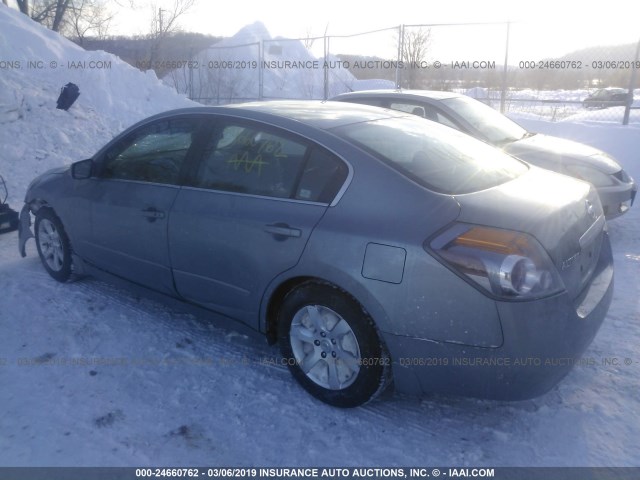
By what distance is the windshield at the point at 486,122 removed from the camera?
251 inches

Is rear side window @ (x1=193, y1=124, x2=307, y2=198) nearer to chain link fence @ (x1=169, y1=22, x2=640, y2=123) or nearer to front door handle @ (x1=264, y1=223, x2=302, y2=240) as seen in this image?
front door handle @ (x1=264, y1=223, x2=302, y2=240)

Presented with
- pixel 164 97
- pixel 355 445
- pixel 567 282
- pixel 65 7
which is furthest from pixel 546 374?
pixel 65 7

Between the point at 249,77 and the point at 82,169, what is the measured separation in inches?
774

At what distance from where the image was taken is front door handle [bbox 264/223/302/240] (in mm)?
2992

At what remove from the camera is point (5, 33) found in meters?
13.1

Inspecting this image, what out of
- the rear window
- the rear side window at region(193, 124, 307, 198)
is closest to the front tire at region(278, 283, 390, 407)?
the rear side window at region(193, 124, 307, 198)

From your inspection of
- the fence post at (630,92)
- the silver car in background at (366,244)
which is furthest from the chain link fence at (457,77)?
the silver car in background at (366,244)

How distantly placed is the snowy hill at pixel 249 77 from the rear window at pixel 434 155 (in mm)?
15541

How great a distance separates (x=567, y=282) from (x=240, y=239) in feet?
5.66

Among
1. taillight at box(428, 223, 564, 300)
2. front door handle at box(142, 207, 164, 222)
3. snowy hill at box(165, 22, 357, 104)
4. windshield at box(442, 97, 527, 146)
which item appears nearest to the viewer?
taillight at box(428, 223, 564, 300)

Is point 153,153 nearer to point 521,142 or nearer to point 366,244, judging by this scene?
point 366,244

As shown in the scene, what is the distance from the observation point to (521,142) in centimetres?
643

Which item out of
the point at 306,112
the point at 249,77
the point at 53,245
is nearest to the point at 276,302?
the point at 306,112

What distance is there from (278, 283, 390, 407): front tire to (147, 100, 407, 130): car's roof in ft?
3.29
